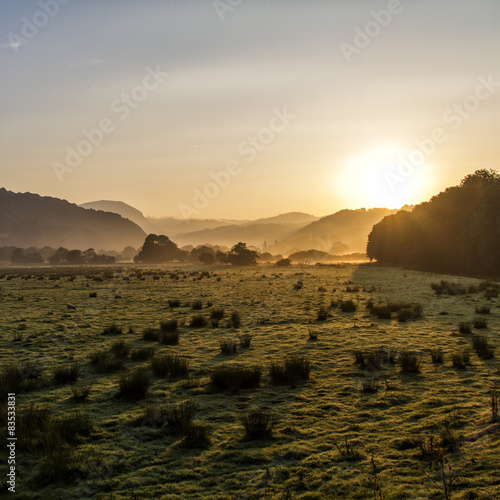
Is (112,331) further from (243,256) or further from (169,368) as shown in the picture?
(243,256)

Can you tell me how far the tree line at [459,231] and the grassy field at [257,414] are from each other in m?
31.6

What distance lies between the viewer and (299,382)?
884cm

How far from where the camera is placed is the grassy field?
493cm

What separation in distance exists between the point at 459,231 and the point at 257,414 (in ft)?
169

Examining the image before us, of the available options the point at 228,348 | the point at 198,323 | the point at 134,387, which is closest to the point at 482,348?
the point at 228,348

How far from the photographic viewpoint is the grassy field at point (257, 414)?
4930 mm

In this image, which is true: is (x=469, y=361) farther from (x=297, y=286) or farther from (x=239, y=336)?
(x=297, y=286)

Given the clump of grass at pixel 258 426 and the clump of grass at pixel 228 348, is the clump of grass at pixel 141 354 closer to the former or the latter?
the clump of grass at pixel 228 348

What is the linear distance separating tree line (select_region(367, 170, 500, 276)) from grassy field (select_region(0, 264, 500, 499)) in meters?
31.6

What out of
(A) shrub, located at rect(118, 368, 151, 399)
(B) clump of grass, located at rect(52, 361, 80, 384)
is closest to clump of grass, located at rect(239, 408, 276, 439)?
(A) shrub, located at rect(118, 368, 151, 399)

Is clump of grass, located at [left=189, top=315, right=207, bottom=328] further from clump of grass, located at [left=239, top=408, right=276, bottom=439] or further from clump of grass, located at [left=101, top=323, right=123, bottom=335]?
clump of grass, located at [left=239, top=408, right=276, bottom=439]

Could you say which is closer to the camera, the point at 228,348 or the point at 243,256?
the point at 228,348

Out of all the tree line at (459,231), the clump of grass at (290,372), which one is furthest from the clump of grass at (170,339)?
the tree line at (459,231)

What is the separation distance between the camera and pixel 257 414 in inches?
257
